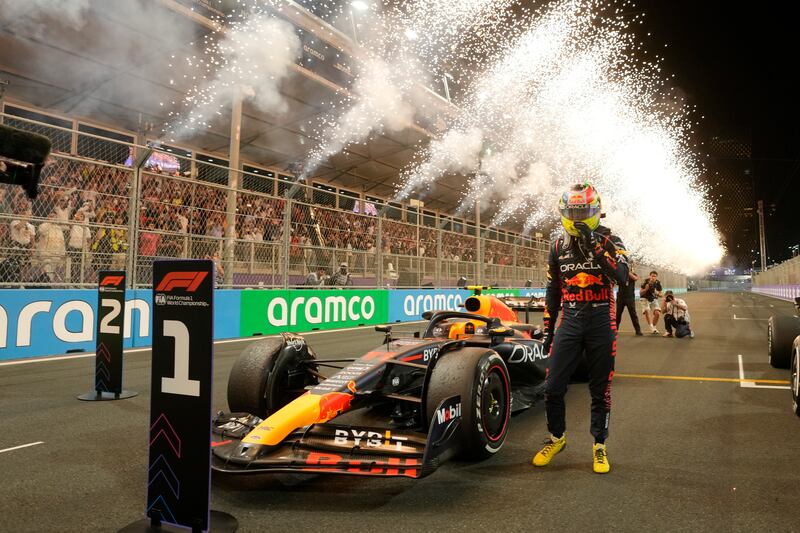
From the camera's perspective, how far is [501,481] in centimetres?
300

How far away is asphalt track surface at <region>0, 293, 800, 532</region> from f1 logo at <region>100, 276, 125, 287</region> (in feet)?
3.45

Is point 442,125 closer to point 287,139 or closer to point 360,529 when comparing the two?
point 287,139

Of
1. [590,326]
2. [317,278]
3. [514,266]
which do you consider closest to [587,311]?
[590,326]

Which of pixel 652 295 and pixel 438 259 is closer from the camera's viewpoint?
pixel 652 295

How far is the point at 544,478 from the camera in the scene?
10.0ft

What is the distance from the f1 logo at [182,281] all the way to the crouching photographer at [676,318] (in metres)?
10.7

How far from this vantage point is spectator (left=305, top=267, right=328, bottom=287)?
36.8 ft

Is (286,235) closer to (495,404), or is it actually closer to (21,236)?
(21,236)

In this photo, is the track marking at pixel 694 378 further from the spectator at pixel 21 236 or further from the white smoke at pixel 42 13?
the white smoke at pixel 42 13

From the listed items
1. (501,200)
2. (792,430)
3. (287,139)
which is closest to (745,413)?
(792,430)

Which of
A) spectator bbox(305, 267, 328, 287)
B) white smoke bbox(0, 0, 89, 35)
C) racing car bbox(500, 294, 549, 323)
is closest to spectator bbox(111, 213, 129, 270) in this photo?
spectator bbox(305, 267, 328, 287)

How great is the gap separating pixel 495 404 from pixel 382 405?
3.40 ft

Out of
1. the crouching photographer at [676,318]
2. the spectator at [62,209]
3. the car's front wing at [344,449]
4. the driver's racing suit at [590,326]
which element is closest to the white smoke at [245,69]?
the spectator at [62,209]

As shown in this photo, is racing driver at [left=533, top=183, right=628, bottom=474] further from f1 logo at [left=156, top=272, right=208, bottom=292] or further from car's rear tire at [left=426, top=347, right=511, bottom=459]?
f1 logo at [left=156, top=272, right=208, bottom=292]
